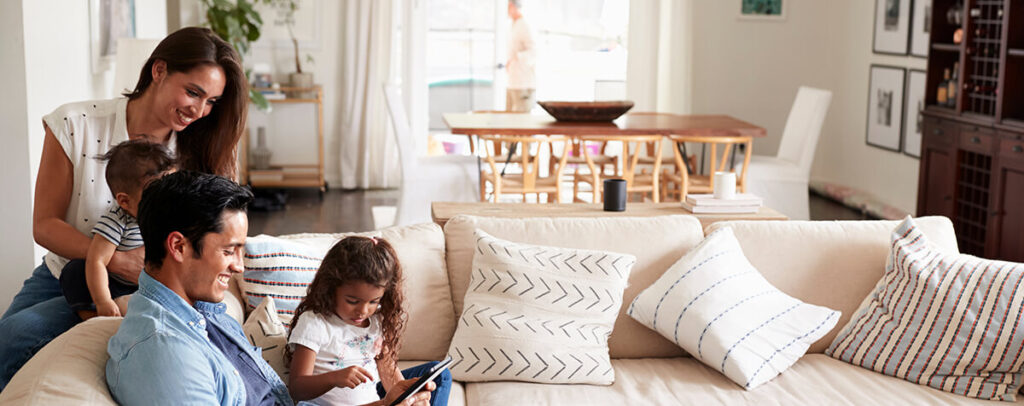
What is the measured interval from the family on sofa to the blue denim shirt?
0.01 meters

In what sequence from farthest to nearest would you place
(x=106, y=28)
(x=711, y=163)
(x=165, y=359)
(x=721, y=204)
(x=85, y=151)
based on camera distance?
(x=711, y=163), (x=106, y=28), (x=721, y=204), (x=85, y=151), (x=165, y=359)

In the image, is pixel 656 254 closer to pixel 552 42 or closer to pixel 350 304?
pixel 350 304

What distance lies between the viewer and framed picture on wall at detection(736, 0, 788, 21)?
811 centimetres

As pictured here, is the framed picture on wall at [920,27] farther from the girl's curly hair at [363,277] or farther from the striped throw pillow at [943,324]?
the girl's curly hair at [363,277]

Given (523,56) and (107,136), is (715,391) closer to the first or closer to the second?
(107,136)

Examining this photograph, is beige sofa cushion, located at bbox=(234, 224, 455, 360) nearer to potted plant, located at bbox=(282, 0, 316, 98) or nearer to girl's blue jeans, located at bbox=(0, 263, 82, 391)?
girl's blue jeans, located at bbox=(0, 263, 82, 391)

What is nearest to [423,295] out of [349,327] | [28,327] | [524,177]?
[349,327]

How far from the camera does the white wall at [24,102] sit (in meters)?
3.95

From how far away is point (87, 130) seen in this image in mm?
2371

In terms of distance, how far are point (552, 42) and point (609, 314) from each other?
5.70 metres

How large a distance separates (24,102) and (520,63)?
4.69m

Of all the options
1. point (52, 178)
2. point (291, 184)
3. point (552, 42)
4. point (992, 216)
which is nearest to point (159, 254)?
point (52, 178)

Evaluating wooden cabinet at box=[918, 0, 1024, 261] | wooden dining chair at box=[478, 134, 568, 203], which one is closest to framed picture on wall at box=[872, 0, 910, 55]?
wooden cabinet at box=[918, 0, 1024, 261]

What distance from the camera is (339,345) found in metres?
2.29
